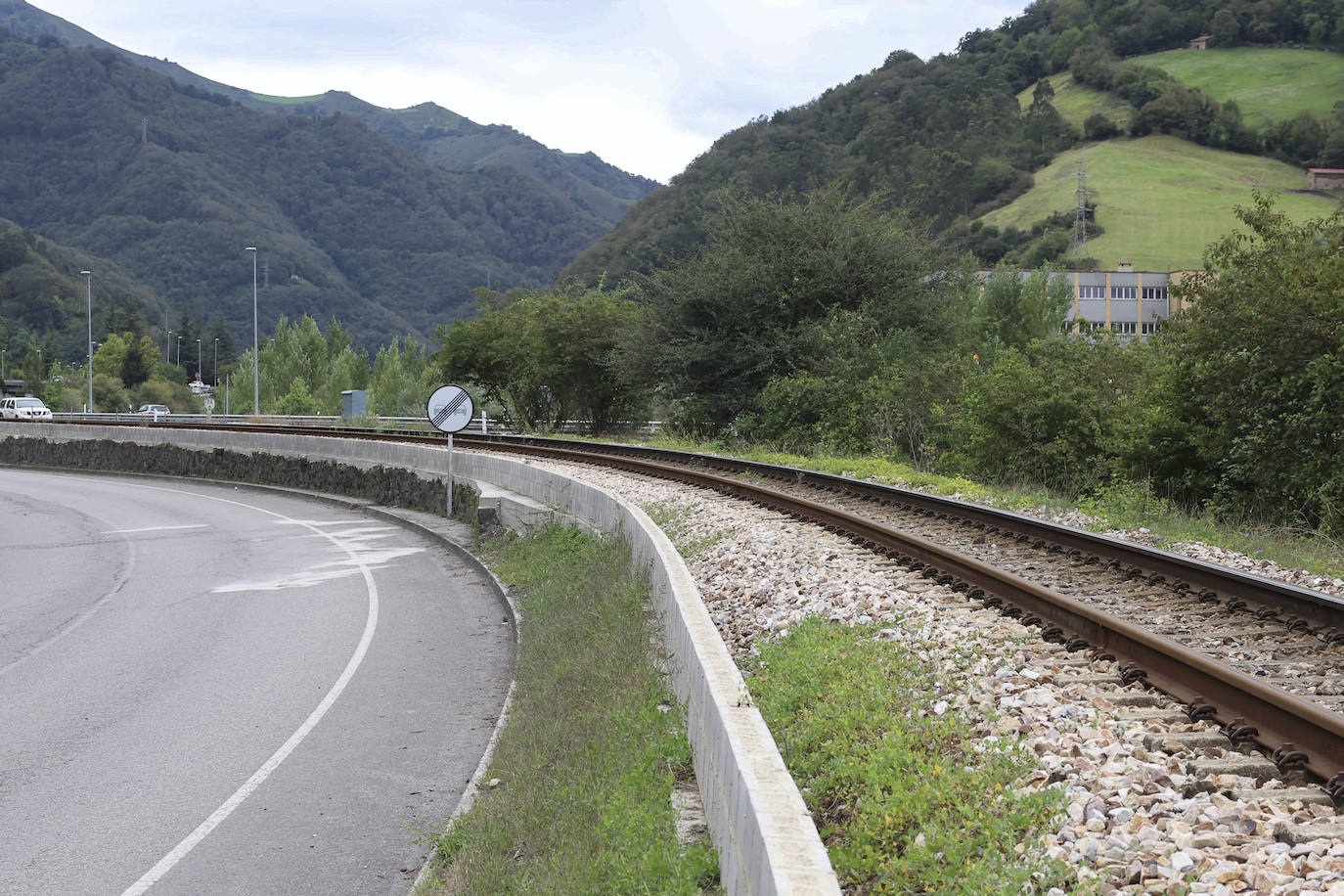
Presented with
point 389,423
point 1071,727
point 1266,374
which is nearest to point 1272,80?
point 389,423

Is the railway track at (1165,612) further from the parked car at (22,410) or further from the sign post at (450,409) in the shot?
the parked car at (22,410)

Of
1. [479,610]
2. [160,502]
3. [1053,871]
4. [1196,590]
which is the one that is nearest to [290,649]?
[479,610]

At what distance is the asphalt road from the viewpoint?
7.41 m

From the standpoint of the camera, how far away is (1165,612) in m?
7.93

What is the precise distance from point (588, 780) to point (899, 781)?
107 inches

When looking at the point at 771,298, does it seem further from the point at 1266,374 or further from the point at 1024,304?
the point at 1024,304

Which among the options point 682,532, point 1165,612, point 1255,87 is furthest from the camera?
point 1255,87

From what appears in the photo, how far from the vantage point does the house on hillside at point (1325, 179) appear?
153 m

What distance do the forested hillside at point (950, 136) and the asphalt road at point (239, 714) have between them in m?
101

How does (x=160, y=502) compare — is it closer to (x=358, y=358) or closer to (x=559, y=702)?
(x=559, y=702)

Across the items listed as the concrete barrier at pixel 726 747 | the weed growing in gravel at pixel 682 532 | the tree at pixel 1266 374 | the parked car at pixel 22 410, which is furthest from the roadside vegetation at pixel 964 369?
the parked car at pixel 22 410

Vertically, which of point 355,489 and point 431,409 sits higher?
point 431,409

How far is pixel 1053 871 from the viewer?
3.87m

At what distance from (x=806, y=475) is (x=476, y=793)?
39.3 ft
